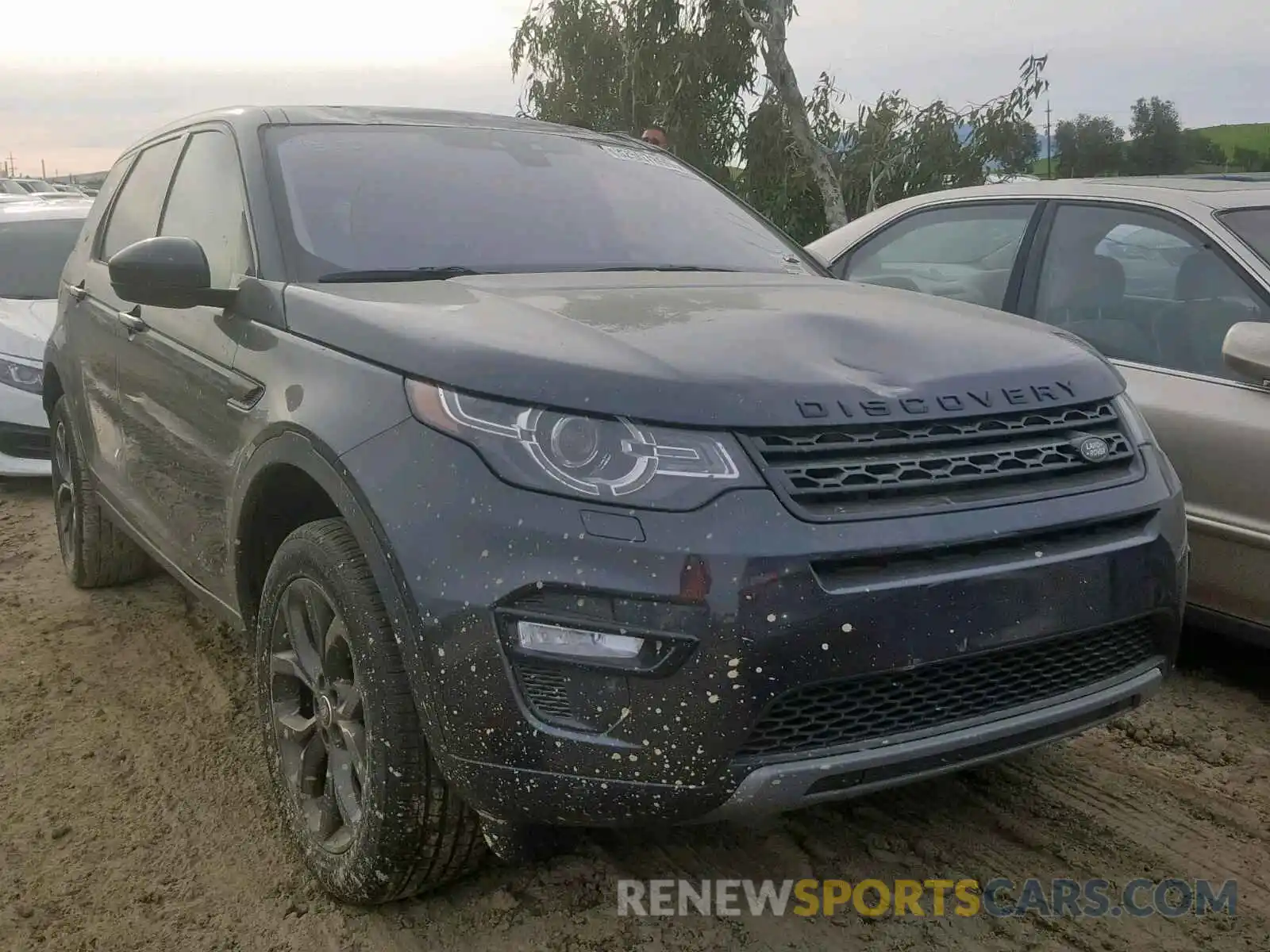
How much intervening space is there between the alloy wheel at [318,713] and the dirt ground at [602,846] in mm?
196

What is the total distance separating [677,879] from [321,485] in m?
1.13

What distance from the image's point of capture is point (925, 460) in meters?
2.18

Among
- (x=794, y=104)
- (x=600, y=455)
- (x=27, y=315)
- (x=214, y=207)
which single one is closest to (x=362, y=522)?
(x=600, y=455)

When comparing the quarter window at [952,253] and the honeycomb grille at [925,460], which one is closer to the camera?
the honeycomb grille at [925,460]

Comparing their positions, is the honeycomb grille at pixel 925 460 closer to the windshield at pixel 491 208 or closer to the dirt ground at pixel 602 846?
the dirt ground at pixel 602 846

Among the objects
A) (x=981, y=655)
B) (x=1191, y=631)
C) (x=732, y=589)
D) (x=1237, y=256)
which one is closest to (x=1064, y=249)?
(x=1237, y=256)

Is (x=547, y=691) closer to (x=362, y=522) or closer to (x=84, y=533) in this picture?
(x=362, y=522)

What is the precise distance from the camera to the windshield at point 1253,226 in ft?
12.0

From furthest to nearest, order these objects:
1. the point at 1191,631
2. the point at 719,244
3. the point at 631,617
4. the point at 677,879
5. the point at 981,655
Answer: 1. the point at 1191,631
2. the point at 719,244
3. the point at 677,879
4. the point at 981,655
5. the point at 631,617

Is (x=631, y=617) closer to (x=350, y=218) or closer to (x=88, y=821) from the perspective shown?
(x=350, y=218)

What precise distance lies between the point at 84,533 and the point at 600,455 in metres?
3.32

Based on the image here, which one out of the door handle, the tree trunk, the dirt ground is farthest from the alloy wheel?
the tree trunk

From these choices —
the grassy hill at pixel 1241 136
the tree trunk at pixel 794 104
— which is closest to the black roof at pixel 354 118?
the tree trunk at pixel 794 104

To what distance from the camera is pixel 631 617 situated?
76.8 inches
